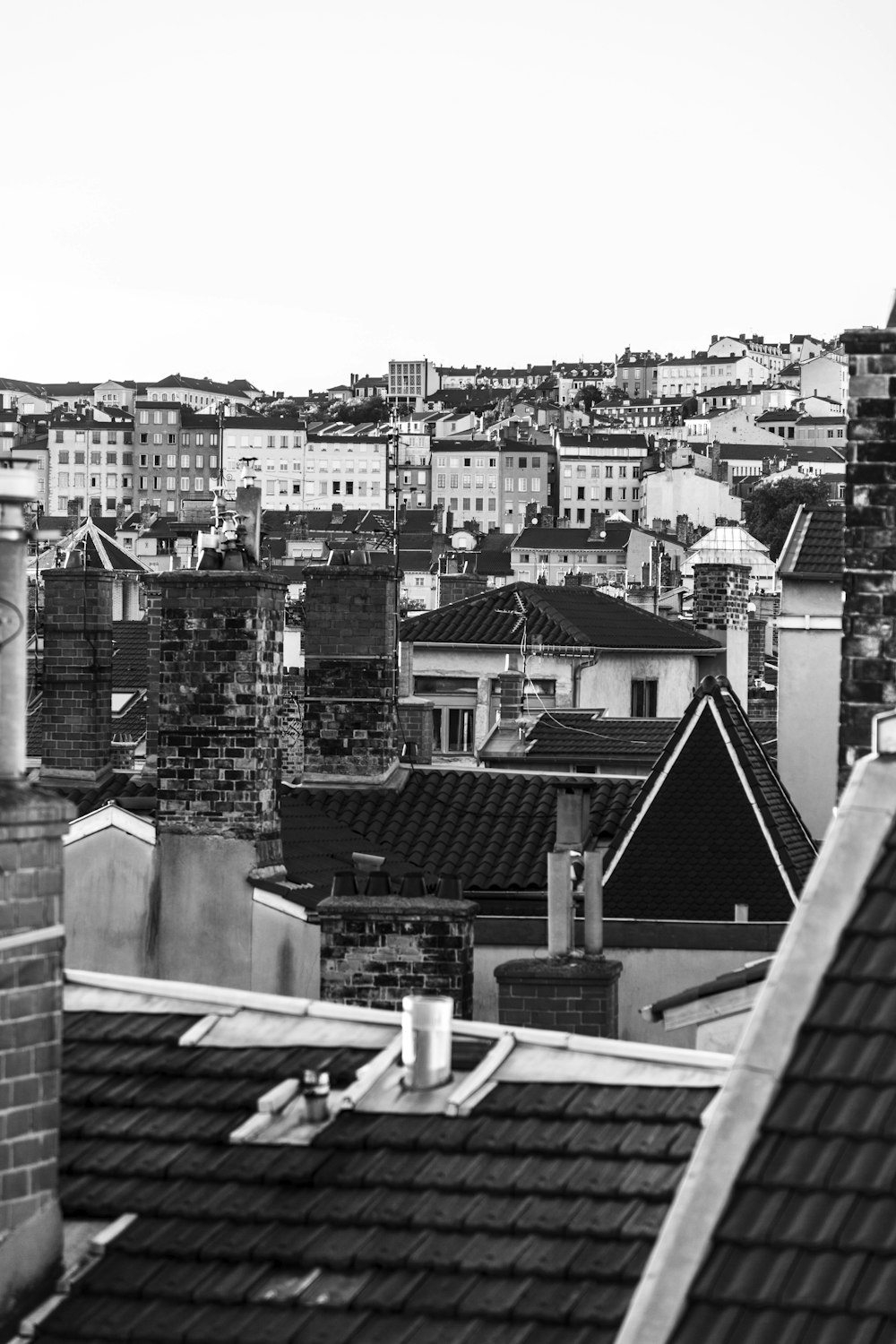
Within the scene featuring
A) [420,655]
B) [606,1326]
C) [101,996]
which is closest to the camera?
[606,1326]

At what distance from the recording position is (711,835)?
78.0 feet

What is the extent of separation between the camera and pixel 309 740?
81.8ft

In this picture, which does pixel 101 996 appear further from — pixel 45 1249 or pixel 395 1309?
pixel 395 1309

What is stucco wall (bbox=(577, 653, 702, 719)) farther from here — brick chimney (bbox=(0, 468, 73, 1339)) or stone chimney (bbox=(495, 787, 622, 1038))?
brick chimney (bbox=(0, 468, 73, 1339))

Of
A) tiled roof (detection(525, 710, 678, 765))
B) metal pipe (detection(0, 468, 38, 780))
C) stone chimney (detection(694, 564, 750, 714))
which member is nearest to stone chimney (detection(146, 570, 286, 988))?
metal pipe (detection(0, 468, 38, 780))

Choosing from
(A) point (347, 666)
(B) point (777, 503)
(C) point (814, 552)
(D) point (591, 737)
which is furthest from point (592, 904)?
(B) point (777, 503)

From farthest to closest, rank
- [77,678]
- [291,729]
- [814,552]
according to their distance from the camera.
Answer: [291,729], [814,552], [77,678]

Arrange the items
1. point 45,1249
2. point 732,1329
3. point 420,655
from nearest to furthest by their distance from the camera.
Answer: point 732,1329, point 45,1249, point 420,655

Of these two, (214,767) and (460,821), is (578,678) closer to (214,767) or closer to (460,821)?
(460,821)

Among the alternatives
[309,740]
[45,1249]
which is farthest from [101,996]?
[309,740]

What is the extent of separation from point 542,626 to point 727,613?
4297mm

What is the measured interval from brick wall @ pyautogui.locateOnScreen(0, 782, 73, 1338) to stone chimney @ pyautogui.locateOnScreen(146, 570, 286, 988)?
28.5 feet

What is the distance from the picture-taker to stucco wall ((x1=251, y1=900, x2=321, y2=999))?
17.8 meters

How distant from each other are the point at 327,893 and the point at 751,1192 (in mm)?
11551
